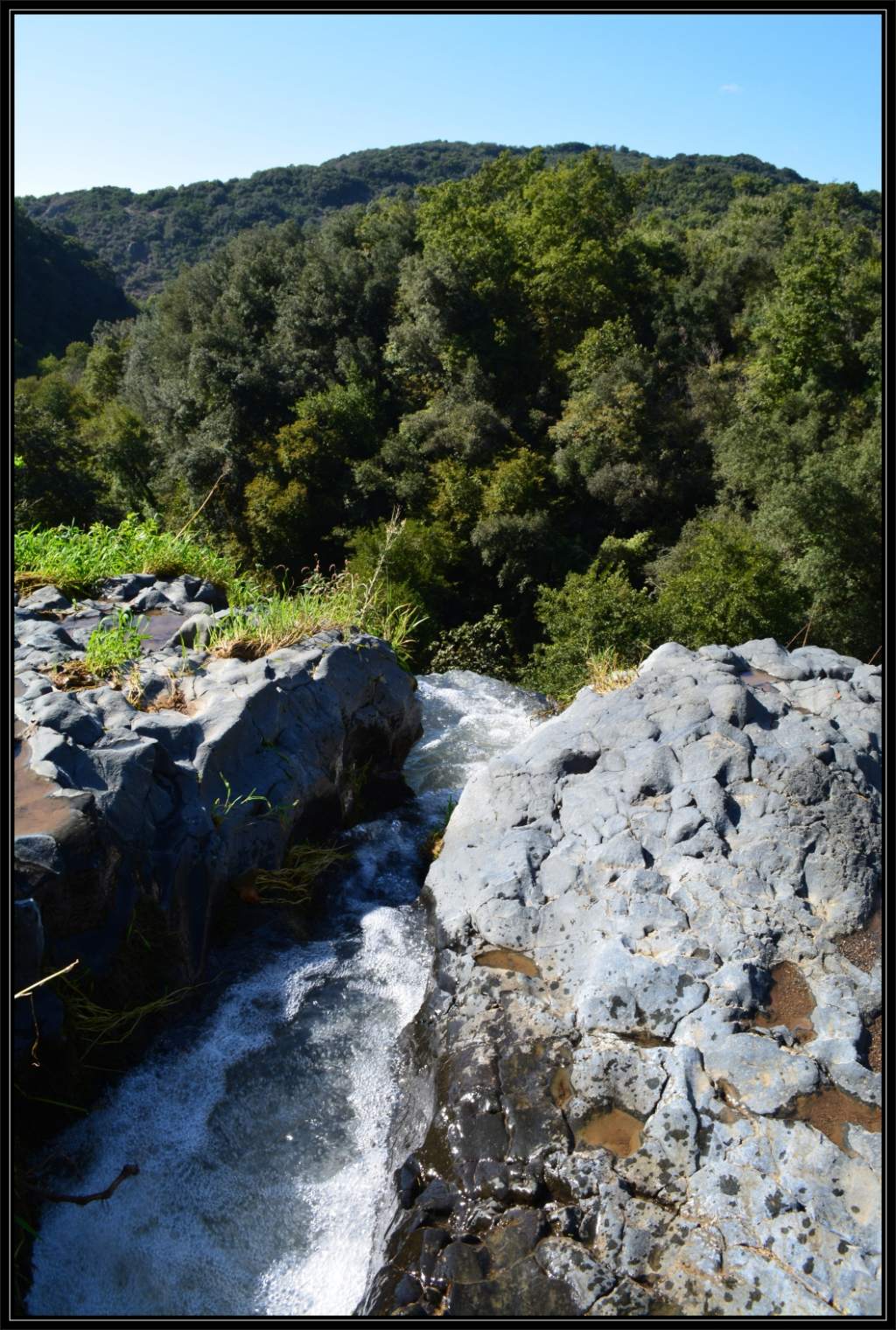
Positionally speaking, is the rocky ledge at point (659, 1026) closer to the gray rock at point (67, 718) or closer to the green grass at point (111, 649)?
the gray rock at point (67, 718)

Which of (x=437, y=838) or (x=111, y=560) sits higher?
(x=111, y=560)

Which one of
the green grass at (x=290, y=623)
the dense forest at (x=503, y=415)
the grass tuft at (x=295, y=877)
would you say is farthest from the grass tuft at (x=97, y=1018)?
the dense forest at (x=503, y=415)

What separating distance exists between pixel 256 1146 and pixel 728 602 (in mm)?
8909

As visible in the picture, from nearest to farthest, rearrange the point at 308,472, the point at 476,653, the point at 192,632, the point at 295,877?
the point at 295,877 → the point at 192,632 → the point at 476,653 → the point at 308,472

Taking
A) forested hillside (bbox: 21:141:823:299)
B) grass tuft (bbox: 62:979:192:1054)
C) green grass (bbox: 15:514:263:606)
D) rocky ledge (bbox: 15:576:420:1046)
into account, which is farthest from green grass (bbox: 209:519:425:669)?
forested hillside (bbox: 21:141:823:299)

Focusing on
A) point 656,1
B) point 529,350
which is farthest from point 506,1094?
point 529,350

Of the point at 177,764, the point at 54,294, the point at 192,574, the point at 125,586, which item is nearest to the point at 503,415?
the point at 192,574

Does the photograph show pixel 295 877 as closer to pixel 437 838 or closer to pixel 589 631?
pixel 437 838

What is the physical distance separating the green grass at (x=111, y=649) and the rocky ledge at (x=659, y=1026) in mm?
2655

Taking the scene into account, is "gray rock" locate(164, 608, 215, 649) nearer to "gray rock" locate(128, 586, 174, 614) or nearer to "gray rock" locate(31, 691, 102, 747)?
"gray rock" locate(128, 586, 174, 614)

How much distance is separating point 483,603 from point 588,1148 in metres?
13.9

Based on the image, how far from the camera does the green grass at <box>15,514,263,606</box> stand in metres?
7.64

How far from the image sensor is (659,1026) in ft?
14.5

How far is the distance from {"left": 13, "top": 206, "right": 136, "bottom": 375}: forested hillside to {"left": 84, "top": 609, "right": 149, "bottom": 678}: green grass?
34839 mm
